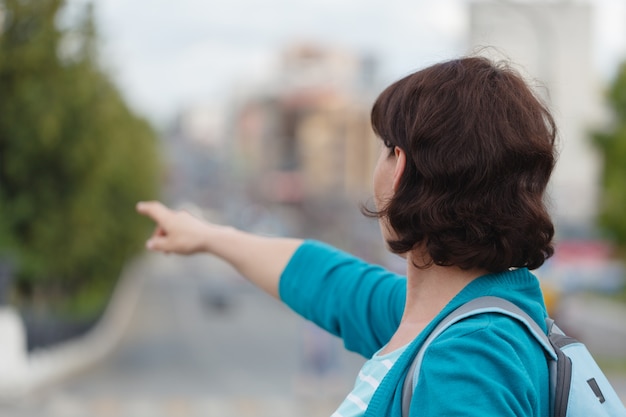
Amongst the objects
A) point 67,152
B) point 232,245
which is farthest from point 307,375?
point 232,245

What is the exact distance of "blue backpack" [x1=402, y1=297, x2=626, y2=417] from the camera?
1540mm

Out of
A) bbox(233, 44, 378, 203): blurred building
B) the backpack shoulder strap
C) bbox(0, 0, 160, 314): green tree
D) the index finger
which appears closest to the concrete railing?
bbox(0, 0, 160, 314): green tree

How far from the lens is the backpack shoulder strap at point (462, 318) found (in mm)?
1558

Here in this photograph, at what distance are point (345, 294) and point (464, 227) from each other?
721mm

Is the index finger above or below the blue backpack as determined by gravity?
below

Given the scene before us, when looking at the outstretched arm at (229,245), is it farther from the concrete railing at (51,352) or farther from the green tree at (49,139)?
the green tree at (49,139)

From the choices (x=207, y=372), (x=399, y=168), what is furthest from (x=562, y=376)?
(x=207, y=372)

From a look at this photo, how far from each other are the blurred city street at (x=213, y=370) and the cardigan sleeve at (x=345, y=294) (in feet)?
35.5

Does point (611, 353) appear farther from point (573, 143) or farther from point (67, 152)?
point (573, 143)

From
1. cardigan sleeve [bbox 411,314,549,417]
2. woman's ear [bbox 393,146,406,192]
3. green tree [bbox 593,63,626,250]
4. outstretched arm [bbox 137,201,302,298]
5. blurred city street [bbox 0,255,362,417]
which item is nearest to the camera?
cardigan sleeve [bbox 411,314,549,417]

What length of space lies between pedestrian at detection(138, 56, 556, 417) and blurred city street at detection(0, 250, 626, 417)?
454 inches

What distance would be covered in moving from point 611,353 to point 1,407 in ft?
50.1

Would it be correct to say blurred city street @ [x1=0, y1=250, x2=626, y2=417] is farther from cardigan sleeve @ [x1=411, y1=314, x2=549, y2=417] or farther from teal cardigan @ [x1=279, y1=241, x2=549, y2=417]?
cardigan sleeve @ [x1=411, y1=314, x2=549, y2=417]

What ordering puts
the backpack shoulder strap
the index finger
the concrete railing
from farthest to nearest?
the concrete railing < the index finger < the backpack shoulder strap
